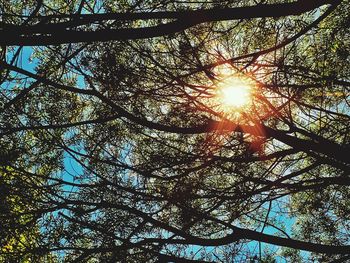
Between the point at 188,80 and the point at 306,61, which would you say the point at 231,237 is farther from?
the point at 306,61

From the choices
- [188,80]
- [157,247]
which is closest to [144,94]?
[188,80]

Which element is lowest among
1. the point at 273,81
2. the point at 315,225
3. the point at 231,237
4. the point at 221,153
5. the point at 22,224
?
the point at 231,237

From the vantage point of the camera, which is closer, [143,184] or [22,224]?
[22,224]

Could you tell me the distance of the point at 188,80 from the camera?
10.0ft

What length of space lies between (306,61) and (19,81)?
237 cm

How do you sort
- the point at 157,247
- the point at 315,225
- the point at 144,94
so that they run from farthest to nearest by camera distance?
1. the point at 315,225
2. the point at 144,94
3. the point at 157,247

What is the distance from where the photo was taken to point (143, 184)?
3055mm

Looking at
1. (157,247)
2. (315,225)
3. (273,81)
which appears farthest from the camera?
(315,225)

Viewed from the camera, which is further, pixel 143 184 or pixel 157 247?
pixel 143 184

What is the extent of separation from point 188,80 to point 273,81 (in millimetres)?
696

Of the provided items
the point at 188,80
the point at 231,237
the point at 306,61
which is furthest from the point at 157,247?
the point at 306,61

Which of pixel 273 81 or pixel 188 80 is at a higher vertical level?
pixel 188 80

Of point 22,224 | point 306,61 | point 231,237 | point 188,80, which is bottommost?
point 231,237

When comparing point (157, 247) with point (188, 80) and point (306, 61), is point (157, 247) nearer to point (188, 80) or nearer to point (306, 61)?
point (188, 80)
